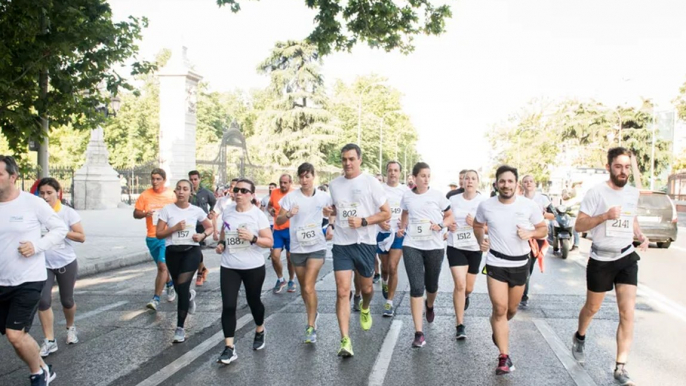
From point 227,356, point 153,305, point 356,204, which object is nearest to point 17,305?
point 227,356

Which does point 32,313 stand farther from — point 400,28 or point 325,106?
point 325,106

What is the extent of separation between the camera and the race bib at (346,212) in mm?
6031

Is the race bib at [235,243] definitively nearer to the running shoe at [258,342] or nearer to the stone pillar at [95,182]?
the running shoe at [258,342]

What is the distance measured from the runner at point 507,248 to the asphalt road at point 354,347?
1.49ft

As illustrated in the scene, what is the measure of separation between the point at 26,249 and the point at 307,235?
8.86 ft

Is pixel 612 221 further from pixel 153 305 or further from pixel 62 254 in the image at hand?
pixel 153 305

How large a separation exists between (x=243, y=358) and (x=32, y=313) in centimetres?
188

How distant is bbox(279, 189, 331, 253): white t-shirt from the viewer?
6.34m

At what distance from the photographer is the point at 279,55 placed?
46.4 metres

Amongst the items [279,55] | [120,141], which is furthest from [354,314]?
[120,141]

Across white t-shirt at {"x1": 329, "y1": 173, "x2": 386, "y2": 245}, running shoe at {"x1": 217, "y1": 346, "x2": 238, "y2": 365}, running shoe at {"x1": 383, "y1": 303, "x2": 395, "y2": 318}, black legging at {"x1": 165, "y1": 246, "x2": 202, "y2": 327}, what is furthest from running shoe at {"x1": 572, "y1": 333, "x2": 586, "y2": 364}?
black legging at {"x1": 165, "y1": 246, "x2": 202, "y2": 327}

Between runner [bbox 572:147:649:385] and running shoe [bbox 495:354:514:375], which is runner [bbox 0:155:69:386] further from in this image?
A: runner [bbox 572:147:649:385]

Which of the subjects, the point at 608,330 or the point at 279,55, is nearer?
the point at 608,330

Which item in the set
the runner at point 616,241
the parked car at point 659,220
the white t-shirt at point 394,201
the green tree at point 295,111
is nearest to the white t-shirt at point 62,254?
the white t-shirt at point 394,201
